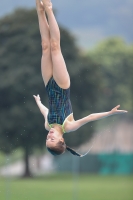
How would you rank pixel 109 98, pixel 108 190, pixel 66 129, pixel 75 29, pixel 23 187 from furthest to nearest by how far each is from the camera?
pixel 75 29, pixel 109 98, pixel 108 190, pixel 23 187, pixel 66 129

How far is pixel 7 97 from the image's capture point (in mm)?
18859

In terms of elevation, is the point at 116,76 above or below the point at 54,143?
above

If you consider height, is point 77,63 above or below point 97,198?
above

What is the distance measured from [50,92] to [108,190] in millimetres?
12599

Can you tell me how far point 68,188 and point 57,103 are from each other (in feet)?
38.9

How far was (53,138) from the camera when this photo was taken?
705cm

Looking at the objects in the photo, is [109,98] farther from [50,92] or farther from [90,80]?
[50,92]

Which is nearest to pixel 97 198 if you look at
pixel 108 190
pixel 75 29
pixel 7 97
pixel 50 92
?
pixel 108 190

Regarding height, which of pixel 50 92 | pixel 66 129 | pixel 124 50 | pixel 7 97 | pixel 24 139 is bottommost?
pixel 66 129

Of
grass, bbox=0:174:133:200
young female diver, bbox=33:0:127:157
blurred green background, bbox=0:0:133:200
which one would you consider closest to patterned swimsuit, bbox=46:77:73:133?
young female diver, bbox=33:0:127:157

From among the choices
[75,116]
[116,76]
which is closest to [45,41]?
[75,116]

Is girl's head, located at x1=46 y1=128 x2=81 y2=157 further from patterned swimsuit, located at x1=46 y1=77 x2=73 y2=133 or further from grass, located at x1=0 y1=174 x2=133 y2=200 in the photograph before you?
grass, located at x1=0 y1=174 x2=133 y2=200

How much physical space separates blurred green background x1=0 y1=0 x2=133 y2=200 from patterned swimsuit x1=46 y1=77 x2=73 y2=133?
8699mm

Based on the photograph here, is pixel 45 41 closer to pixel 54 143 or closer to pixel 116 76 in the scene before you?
pixel 54 143
